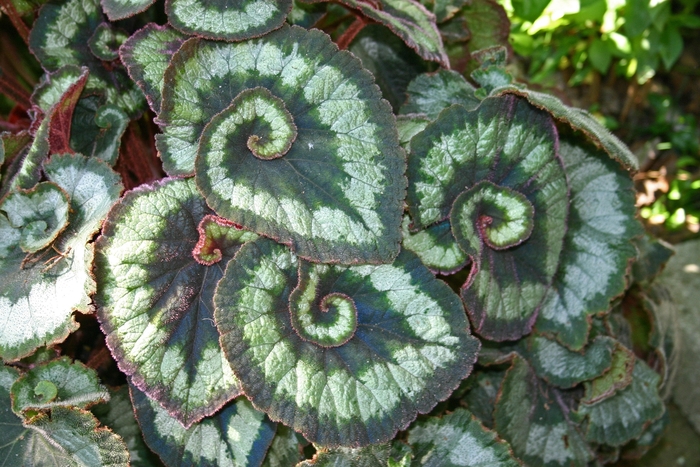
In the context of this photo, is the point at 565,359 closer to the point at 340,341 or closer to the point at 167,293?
the point at 340,341

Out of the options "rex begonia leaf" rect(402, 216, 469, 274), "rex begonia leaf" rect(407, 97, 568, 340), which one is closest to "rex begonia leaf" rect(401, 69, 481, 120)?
"rex begonia leaf" rect(407, 97, 568, 340)

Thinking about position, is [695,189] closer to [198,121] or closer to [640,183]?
[640,183]

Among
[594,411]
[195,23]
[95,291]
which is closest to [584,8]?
[594,411]

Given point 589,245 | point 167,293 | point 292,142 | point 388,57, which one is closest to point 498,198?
point 589,245

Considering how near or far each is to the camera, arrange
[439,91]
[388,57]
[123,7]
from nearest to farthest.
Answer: [123,7] < [439,91] < [388,57]

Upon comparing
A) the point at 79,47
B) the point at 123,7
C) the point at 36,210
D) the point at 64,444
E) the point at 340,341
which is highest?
the point at 123,7

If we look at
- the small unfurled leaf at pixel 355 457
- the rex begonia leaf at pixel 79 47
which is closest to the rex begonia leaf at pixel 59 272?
the rex begonia leaf at pixel 79 47

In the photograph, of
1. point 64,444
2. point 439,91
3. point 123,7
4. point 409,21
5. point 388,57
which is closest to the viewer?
point 64,444
